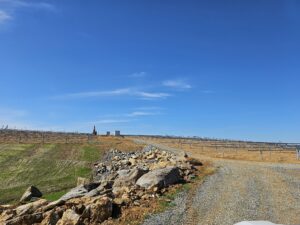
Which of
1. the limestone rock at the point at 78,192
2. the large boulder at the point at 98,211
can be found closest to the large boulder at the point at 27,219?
the large boulder at the point at 98,211

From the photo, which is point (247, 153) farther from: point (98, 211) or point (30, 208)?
point (98, 211)

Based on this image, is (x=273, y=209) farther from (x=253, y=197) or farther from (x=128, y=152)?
(x=128, y=152)

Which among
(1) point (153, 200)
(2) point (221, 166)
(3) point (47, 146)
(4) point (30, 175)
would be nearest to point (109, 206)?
(1) point (153, 200)

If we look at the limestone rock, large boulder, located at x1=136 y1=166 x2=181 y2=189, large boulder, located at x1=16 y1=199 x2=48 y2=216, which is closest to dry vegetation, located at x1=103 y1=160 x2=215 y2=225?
large boulder, located at x1=136 y1=166 x2=181 y2=189

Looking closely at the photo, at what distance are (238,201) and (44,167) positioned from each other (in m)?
36.4

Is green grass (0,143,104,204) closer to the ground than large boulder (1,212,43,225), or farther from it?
farther from it

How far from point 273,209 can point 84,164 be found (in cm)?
3637

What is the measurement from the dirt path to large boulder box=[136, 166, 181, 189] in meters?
1.99

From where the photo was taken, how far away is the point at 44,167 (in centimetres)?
5509

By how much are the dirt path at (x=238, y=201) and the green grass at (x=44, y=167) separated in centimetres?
1608

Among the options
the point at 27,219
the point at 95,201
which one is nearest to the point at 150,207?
the point at 95,201

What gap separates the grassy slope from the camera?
4263 centimetres

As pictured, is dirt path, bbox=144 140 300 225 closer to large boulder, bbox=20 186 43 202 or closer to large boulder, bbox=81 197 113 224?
large boulder, bbox=81 197 113 224

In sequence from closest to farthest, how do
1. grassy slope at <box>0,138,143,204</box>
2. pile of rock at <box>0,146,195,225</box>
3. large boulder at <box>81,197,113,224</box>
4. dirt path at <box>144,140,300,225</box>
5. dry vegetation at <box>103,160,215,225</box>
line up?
large boulder at <box>81,197,113,224</box>
pile of rock at <box>0,146,195,225</box>
dry vegetation at <box>103,160,215,225</box>
dirt path at <box>144,140,300,225</box>
grassy slope at <box>0,138,143,204</box>
